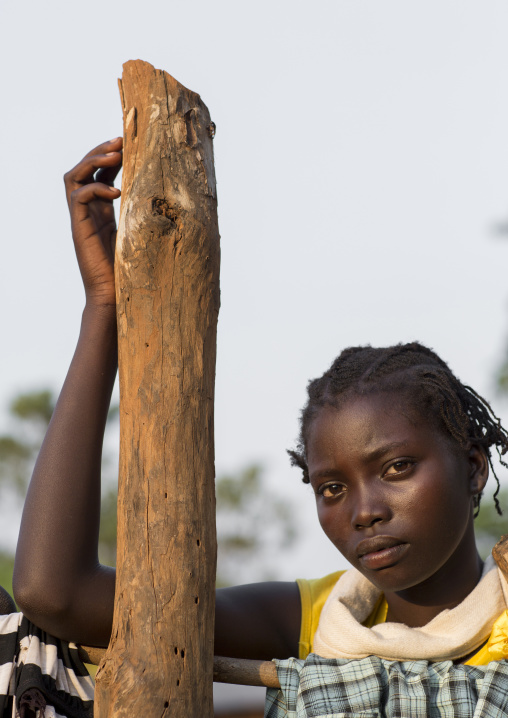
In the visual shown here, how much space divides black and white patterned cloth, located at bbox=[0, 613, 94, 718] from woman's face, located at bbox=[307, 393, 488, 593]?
26.8 inches

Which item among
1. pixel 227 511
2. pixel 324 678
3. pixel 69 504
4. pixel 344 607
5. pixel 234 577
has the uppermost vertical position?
pixel 227 511

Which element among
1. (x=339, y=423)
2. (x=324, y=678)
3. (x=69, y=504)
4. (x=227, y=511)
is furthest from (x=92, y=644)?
(x=227, y=511)

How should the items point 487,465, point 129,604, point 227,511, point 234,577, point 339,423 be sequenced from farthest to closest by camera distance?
1. point 227,511
2. point 234,577
3. point 487,465
4. point 339,423
5. point 129,604

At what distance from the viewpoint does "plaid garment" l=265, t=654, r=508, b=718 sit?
174 cm

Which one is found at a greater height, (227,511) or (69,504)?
(227,511)

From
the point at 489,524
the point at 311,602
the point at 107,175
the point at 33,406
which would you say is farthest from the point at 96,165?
the point at 33,406

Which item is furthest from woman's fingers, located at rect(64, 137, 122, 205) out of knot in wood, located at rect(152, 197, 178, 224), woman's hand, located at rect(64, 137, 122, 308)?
knot in wood, located at rect(152, 197, 178, 224)

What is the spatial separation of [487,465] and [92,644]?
1.08 metres

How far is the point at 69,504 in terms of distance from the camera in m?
1.81

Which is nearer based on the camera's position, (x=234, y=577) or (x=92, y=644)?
(x=92, y=644)

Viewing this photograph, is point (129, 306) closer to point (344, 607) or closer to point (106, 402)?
point (106, 402)

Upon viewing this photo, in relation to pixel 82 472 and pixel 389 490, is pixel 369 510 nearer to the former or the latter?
pixel 389 490

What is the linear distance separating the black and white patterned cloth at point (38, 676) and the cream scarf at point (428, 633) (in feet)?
1.93

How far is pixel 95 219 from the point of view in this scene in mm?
1989
